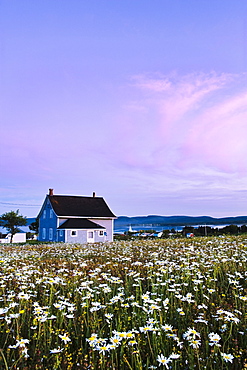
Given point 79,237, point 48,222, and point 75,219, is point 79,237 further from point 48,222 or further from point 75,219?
point 48,222

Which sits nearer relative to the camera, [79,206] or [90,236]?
[90,236]

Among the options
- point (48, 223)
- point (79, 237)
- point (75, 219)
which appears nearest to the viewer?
point (79, 237)

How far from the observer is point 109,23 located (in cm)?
1199

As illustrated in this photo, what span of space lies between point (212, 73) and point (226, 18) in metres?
2.19

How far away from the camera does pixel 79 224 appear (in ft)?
137

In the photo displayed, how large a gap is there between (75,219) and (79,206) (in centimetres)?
292

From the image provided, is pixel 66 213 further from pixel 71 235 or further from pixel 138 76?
pixel 138 76

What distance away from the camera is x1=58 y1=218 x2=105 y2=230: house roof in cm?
4078

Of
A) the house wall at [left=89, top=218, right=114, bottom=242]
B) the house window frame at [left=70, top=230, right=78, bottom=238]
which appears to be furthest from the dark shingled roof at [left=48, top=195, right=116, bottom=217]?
the house window frame at [left=70, top=230, right=78, bottom=238]

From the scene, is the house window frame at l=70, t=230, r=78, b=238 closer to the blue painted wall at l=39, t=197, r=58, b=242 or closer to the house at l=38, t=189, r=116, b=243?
the house at l=38, t=189, r=116, b=243

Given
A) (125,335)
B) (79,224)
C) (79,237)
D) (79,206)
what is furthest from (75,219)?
(125,335)

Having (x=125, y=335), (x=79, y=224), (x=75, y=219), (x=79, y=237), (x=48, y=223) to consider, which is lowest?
(x=79, y=237)

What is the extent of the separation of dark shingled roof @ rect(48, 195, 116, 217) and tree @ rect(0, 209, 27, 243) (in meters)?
16.5

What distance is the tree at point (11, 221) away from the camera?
57.5m
